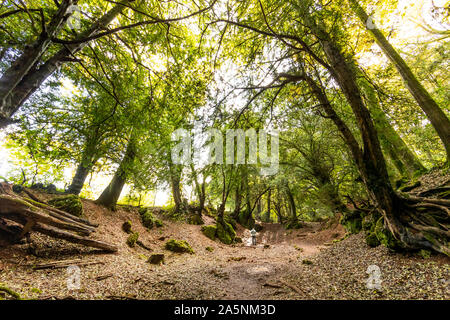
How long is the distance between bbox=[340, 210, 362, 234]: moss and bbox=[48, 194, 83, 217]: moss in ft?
36.6

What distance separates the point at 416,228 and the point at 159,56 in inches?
318

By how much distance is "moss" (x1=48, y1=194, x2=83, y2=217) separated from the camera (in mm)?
6020

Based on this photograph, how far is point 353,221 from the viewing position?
23.0ft

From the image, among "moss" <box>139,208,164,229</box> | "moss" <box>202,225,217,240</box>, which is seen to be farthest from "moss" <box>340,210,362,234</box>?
"moss" <box>139,208,164,229</box>

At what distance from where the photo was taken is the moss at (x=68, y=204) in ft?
19.7

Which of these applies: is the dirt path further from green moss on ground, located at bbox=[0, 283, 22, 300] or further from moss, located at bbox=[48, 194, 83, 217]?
moss, located at bbox=[48, 194, 83, 217]

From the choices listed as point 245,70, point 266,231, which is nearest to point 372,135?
point 245,70

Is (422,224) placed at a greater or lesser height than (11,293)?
greater

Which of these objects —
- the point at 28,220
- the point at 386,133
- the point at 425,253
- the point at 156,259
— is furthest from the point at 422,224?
the point at 28,220

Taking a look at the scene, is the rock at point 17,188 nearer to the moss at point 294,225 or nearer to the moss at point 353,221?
the moss at point 353,221

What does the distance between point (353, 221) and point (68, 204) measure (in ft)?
38.3

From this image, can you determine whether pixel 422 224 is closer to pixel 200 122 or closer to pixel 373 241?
pixel 373 241

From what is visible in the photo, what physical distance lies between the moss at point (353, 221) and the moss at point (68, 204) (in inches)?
439

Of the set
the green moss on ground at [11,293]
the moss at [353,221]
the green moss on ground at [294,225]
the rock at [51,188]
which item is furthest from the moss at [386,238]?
the green moss on ground at [294,225]
